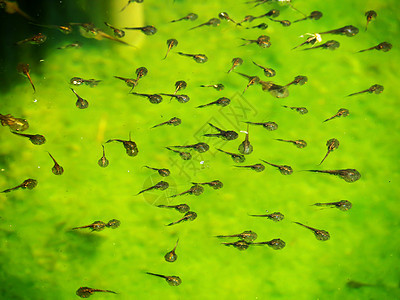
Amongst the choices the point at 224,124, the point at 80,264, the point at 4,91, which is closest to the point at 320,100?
the point at 224,124

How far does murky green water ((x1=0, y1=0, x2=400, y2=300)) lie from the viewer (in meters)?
2.45

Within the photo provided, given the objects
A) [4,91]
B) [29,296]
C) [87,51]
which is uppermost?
[87,51]

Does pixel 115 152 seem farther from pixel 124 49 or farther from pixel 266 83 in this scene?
pixel 266 83

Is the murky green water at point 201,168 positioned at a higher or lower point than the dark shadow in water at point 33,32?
lower

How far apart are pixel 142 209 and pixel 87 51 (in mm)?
1404

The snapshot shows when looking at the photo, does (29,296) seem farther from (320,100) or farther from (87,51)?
(320,100)

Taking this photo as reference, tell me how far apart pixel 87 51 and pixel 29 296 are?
2.07m

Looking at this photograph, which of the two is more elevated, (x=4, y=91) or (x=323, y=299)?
(x=4, y=91)

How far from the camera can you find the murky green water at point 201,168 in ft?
8.02

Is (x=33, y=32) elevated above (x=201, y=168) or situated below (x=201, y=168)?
above

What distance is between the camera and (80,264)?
2445 mm

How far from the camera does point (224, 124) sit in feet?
8.36

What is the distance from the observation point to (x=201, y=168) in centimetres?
251

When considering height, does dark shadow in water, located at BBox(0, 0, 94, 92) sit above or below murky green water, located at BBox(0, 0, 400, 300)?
above
